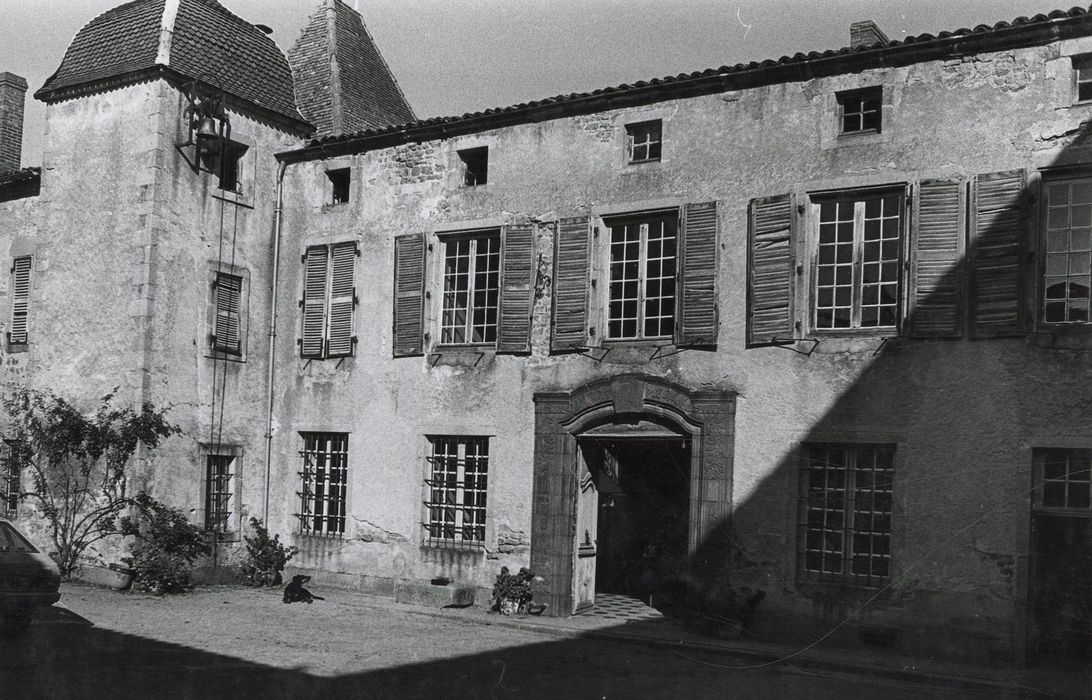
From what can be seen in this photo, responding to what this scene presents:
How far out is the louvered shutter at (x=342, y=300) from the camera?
1703cm

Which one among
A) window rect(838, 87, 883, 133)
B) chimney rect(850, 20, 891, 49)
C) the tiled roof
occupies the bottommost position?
window rect(838, 87, 883, 133)

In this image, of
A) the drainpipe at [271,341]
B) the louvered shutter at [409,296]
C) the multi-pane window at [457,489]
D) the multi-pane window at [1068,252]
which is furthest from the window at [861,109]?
the drainpipe at [271,341]

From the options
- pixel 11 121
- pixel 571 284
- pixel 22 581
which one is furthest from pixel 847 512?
pixel 11 121

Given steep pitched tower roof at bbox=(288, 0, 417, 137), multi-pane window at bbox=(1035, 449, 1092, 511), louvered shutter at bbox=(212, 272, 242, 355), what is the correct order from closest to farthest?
multi-pane window at bbox=(1035, 449, 1092, 511) → louvered shutter at bbox=(212, 272, 242, 355) → steep pitched tower roof at bbox=(288, 0, 417, 137)

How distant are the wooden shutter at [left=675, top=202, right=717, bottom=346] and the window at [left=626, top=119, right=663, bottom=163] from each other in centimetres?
108

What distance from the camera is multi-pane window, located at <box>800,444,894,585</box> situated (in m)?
12.7

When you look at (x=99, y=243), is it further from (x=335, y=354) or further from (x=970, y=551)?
(x=970, y=551)

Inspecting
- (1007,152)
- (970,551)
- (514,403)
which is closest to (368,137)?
(514,403)

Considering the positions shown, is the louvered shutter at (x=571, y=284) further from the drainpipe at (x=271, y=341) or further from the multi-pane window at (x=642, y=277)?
the drainpipe at (x=271, y=341)

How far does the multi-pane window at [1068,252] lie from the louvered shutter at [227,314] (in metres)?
11.5

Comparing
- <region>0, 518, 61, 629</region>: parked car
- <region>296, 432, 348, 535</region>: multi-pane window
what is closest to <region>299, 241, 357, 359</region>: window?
<region>296, 432, 348, 535</region>: multi-pane window

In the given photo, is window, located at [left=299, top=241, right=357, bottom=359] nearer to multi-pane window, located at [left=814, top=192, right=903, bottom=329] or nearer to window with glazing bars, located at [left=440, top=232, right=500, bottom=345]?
window with glazing bars, located at [left=440, top=232, right=500, bottom=345]

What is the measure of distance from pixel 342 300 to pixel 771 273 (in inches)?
273

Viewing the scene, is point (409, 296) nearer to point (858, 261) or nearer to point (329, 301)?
point (329, 301)
